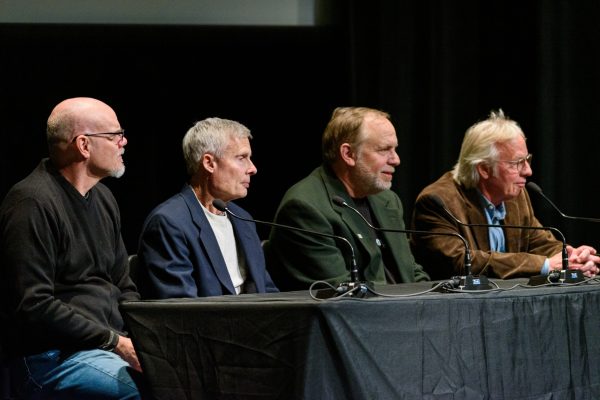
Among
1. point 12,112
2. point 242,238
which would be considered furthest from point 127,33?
point 242,238

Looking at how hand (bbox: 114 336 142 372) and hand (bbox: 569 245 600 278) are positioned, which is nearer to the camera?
hand (bbox: 114 336 142 372)

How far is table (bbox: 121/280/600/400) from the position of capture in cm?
277

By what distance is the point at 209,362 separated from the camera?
2906mm

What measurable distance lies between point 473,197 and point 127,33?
188 centimetres

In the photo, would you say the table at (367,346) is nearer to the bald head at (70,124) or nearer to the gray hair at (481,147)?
the bald head at (70,124)

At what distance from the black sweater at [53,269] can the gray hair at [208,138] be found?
1.75 feet

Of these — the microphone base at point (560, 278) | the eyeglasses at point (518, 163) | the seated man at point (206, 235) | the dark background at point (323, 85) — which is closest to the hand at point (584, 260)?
the eyeglasses at point (518, 163)

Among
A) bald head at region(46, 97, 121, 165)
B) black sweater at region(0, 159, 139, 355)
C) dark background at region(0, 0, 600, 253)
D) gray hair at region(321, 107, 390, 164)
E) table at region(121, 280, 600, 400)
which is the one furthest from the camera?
dark background at region(0, 0, 600, 253)

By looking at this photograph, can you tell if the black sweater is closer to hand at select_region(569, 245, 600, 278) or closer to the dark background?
the dark background

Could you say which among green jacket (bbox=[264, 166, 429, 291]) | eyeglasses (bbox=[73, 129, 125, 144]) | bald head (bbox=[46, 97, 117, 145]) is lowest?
green jacket (bbox=[264, 166, 429, 291])

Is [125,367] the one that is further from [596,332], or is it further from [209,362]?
[596,332]

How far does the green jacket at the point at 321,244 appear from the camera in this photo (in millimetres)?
4121

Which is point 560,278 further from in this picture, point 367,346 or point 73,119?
point 73,119

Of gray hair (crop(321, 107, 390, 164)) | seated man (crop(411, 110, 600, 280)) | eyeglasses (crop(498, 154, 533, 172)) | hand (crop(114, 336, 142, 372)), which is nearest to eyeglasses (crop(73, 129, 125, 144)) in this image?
hand (crop(114, 336, 142, 372))
